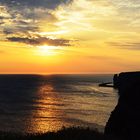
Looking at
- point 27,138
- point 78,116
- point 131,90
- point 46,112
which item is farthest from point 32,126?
point 27,138

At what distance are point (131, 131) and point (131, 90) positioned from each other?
6.96 meters

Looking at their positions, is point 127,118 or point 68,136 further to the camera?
point 127,118

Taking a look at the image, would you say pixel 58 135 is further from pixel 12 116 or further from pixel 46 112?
pixel 46 112

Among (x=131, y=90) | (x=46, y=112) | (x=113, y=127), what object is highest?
(x=131, y=90)

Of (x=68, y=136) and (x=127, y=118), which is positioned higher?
(x=68, y=136)

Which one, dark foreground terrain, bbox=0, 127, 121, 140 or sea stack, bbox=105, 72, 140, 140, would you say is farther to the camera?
sea stack, bbox=105, 72, 140, 140

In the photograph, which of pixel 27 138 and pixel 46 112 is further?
pixel 46 112

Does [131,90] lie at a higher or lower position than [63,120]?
higher

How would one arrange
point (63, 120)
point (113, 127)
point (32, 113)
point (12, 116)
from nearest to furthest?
1. point (113, 127)
2. point (63, 120)
3. point (12, 116)
4. point (32, 113)

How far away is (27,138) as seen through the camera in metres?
22.3

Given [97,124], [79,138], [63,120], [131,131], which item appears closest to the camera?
[79,138]

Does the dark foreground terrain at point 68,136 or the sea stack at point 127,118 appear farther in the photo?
the sea stack at point 127,118

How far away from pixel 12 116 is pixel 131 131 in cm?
6998

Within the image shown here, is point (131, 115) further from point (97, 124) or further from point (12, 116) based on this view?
point (12, 116)
